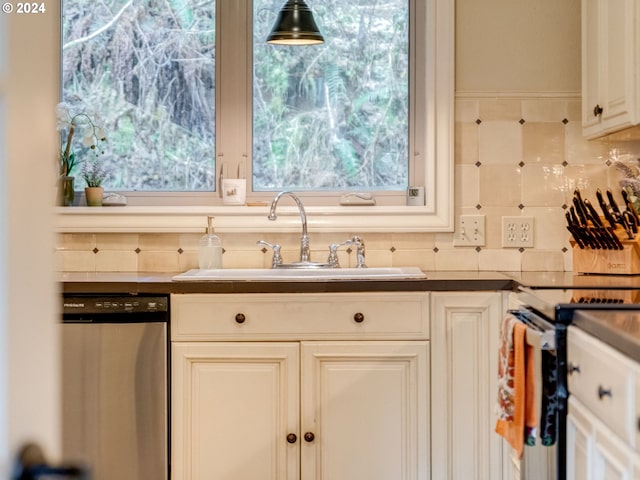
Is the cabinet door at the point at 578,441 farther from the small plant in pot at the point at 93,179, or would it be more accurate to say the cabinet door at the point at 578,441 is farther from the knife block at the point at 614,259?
the small plant in pot at the point at 93,179

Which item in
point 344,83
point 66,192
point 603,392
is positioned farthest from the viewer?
point 344,83

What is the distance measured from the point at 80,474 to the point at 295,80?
112 inches

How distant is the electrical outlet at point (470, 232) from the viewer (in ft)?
10.5

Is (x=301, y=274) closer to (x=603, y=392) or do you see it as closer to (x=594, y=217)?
(x=594, y=217)

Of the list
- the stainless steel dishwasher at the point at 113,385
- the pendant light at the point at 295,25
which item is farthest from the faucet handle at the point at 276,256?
the pendant light at the point at 295,25

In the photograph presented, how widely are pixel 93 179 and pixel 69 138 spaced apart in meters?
0.18

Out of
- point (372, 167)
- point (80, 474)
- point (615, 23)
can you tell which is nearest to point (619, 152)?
point (615, 23)

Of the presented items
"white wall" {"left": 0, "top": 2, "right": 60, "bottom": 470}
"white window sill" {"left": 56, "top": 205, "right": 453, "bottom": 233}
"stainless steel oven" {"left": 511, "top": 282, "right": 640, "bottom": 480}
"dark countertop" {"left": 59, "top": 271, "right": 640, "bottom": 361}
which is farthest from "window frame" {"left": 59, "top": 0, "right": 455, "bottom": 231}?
"white wall" {"left": 0, "top": 2, "right": 60, "bottom": 470}

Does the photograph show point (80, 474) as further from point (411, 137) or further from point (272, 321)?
point (411, 137)

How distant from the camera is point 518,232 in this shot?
126 inches

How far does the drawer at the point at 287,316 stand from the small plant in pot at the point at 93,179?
0.76 m

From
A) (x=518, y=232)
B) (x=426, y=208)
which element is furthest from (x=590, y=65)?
(x=426, y=208)

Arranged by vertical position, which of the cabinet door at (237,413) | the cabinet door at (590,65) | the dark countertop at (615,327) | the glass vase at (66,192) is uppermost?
the cabinet door at (590,65)

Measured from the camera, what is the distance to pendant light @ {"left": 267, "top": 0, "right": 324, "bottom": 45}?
2.94 meters
